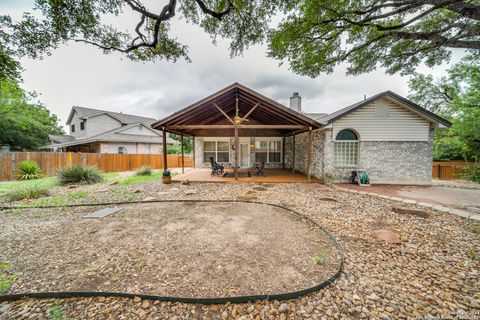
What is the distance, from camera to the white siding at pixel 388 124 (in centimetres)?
736

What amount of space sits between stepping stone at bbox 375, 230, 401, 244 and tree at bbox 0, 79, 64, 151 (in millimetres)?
21977

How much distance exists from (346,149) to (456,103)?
32.6 feet

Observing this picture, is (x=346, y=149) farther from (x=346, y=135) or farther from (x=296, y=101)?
(x=296, y=101)

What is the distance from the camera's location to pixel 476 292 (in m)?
1.83

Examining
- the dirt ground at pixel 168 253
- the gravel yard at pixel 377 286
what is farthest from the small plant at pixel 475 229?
the dirt ground at pixel 168 253

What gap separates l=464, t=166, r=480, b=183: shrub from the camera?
8797mm

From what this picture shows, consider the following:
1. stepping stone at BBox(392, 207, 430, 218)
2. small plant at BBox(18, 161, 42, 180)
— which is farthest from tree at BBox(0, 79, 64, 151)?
stepping stone at BBox(392, 207, 430, 218)

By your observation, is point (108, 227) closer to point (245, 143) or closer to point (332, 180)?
point (332, 180)

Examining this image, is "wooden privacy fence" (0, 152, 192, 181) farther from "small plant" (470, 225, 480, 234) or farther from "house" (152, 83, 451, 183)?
"small plant" (470, 225, 480, 234)

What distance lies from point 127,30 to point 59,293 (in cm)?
749

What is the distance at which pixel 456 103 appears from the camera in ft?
34.6

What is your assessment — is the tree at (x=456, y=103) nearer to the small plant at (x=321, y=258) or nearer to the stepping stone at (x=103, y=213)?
the small plant at (x=321, y=258)

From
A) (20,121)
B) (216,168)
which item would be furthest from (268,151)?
(20,121)

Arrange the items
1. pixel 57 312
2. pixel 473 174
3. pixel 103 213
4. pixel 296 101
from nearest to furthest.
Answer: pixel 57 312, pixel 103 213, pixel 473 174, pixel 296 101
